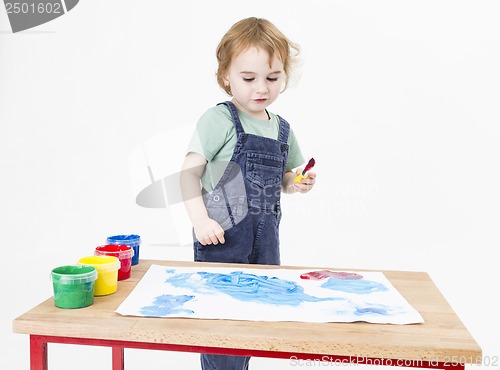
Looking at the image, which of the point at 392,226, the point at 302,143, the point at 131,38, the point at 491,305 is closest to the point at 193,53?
the point at 131,38

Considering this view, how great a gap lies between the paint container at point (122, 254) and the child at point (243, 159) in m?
0.25

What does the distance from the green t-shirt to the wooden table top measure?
2.04 feet

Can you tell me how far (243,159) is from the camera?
71.7 inches

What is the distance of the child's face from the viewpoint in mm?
1777

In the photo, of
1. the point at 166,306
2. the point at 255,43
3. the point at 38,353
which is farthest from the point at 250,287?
the point at 255,43

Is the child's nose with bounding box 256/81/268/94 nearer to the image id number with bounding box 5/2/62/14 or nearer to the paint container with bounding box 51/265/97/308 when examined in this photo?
the paint container with bounding box 51/265/97/308

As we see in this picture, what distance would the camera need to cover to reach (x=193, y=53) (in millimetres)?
3010

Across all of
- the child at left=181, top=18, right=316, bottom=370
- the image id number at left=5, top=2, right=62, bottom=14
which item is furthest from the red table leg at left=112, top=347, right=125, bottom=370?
the image id number at left=5, top=2, right=62, bottom=14

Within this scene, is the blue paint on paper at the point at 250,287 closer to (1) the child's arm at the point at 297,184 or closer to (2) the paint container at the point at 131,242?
(2) the paint container at the point at 131,242

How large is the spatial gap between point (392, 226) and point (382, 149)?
354 mm

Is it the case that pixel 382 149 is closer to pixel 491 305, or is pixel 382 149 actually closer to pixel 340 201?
pixel 340 201

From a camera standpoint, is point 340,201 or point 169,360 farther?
point 340,201

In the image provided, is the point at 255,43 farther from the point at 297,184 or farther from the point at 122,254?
the point at 122,254

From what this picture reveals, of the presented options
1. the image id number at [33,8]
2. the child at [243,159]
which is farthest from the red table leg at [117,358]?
the image id number at [33,8]
